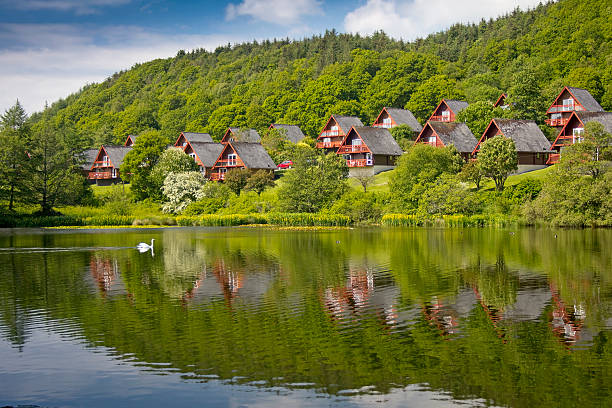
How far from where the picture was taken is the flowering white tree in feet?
285

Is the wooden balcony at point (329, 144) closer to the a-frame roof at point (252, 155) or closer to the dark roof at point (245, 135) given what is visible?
the dark roof at point (245, 135)

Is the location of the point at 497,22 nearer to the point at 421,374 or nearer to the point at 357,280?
the point at 357,280

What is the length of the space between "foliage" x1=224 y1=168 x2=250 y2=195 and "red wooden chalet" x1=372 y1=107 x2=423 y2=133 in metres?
34.0

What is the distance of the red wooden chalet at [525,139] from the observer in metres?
85.6

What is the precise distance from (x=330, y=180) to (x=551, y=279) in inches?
1975

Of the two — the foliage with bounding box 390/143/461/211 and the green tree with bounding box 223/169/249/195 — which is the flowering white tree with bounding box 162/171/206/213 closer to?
the green tree with bounding box 223/169/249/195

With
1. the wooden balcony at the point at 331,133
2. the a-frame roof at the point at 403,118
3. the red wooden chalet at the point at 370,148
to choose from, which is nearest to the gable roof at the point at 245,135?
the wooden balcony at the point at 331,133

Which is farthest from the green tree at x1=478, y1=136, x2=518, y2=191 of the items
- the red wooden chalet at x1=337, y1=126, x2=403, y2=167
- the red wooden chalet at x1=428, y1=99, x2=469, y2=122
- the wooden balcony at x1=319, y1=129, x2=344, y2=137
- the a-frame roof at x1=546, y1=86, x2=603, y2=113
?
the wooden balcony at x1=319, y1=129, x2=344, y2=137

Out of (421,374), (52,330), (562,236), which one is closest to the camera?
(421,374)

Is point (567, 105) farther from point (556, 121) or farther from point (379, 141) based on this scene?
point (379, 141)

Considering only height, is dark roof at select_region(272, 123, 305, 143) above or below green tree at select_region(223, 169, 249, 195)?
above

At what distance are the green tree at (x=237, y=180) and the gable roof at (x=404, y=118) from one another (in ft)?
116

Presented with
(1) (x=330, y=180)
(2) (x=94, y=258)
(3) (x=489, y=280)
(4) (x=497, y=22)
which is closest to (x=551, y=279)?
(3) (x=489, y=280)

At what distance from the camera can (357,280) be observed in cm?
2819
